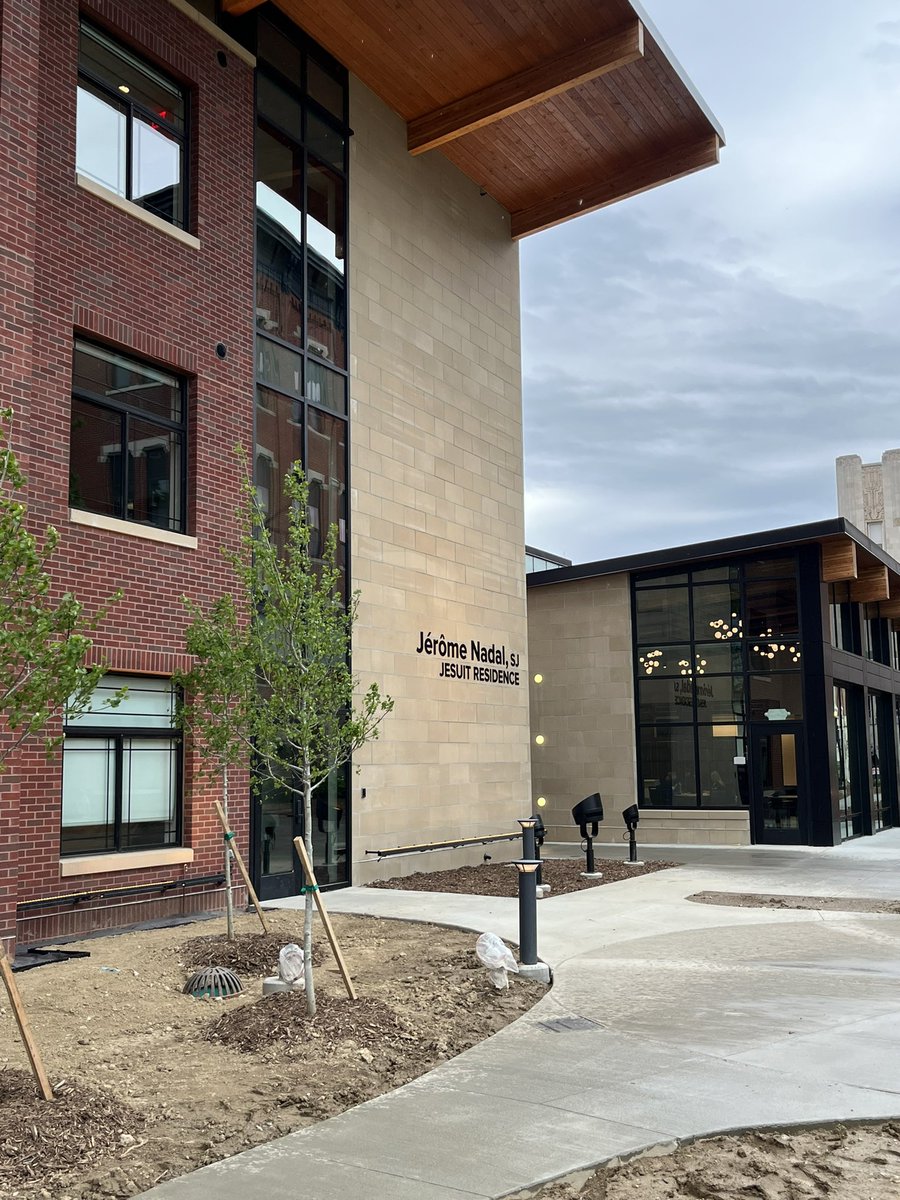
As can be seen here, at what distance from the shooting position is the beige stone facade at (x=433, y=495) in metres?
17.7

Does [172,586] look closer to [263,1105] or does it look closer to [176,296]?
[176,296]

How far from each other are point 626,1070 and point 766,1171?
156 cm

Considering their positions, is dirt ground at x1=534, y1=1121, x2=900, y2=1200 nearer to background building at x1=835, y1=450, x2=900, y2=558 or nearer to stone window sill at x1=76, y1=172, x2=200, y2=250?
stone window sill at x1=76, y1=172, x2=200, y2=250

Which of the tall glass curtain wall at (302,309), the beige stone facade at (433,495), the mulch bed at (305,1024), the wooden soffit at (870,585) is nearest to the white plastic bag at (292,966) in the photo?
the mulch bed at (305,1024)

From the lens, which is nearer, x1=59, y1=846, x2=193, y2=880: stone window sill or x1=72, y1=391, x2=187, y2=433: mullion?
x1=59, y1=846, x2=193, y2=880: stone window sill

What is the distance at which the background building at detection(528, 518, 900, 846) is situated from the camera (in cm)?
2277

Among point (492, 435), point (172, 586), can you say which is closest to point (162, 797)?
point (172, 586)

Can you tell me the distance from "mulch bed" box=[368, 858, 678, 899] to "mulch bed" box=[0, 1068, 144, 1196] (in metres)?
9.77

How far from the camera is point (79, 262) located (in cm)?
1244

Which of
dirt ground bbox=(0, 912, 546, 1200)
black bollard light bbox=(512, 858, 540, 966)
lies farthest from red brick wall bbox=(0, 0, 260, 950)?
black bollard light bbox=(512, 858, 540, 966)

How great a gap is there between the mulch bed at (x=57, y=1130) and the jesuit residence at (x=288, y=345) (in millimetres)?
5275

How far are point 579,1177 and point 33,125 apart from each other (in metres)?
11.3

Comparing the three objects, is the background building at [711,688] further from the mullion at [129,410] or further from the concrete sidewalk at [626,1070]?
the mullion at [129,410]

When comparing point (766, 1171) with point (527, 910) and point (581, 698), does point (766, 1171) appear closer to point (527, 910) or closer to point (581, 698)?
point (527, 910)
